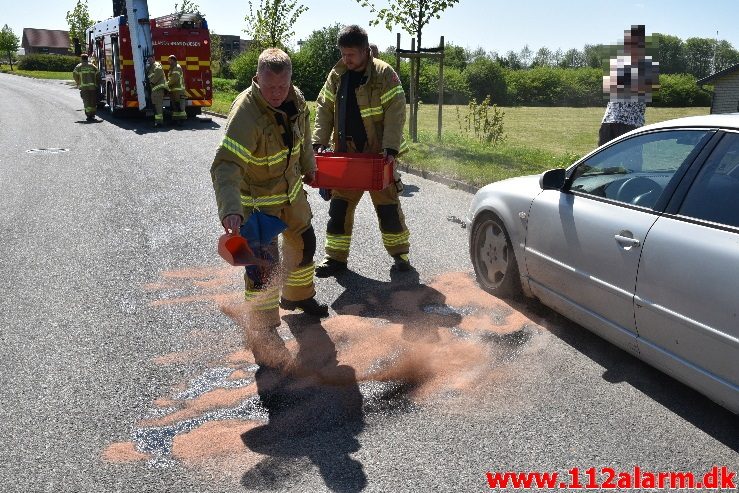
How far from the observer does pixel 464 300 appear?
17.2 feet

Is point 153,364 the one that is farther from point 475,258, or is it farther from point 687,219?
point 687,219

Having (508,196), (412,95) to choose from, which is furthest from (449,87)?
(508,196)

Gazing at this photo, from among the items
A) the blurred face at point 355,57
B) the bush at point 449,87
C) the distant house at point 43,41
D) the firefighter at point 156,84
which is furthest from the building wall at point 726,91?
the distant house at point 43,41

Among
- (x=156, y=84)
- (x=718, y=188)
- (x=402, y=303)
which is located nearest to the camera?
(x=718, y=188)

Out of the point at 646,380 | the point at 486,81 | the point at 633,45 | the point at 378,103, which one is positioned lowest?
the point at 646,380

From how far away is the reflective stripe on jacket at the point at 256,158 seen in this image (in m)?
3.94

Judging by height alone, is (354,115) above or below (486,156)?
above

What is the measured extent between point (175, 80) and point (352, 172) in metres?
14.2

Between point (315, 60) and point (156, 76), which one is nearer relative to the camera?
point (156, 76)

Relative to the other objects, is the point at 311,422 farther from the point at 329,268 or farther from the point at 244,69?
the point at 244,69

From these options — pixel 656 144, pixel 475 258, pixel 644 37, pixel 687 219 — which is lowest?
pixel 475 258

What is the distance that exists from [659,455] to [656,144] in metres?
1.85

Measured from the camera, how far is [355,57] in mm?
5473

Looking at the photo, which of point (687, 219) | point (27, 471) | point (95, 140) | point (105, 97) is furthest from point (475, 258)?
point (105, 97)
